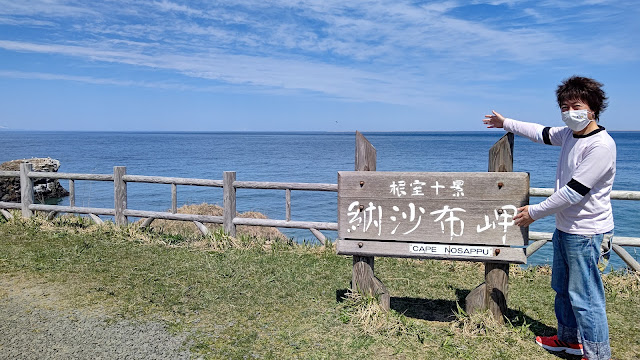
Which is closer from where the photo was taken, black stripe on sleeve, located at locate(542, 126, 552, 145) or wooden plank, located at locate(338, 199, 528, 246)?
black stripe on sleeve, located at locate(542, 126, 552, 145)

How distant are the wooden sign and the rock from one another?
17.1m

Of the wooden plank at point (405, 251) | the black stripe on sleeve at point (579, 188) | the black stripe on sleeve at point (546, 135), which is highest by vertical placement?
the black stripe on sleeve at point (546, 135)

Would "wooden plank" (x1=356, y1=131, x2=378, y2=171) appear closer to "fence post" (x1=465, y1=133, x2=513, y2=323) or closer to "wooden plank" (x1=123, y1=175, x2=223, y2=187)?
"fence post" (x1=465, y1=133, x2=513, y2=323)

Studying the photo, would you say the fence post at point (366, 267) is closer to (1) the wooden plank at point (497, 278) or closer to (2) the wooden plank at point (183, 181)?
(1) the wooden plank at point (497, 278)

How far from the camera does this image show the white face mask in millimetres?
3535

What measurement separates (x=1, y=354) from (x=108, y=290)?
1.63 metres

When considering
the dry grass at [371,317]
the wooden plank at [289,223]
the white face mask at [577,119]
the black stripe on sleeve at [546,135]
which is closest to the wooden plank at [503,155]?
the black stripe on sleeve at [546,135]

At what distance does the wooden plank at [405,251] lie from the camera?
14.2ft

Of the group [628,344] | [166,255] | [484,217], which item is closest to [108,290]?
[166,255]

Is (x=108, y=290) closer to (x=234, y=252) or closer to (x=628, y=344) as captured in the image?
(x=234, y=252)

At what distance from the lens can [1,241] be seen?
8.02 meters

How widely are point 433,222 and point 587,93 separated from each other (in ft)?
5.56

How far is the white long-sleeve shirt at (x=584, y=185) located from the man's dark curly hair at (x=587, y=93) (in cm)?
18

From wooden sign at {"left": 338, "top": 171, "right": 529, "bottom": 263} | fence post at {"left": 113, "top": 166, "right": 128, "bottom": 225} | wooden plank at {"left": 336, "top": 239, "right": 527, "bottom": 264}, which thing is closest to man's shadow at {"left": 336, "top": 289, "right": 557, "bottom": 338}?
wooden plank at {"left": 336, "top": 239, "right": 527, "bottom": 264}
